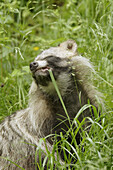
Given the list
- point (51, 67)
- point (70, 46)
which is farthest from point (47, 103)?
point (70, 46)

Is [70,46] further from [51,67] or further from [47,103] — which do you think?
[47,103]

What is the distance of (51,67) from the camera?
Answer: 3.91m

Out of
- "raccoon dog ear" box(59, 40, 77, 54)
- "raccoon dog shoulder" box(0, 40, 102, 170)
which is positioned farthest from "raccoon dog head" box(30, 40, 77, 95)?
"raccoon dog ear" box(59, 40, 77, 54)

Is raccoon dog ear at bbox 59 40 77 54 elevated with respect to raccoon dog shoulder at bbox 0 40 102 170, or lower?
elevated

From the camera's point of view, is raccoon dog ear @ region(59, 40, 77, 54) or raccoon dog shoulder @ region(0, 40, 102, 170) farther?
raccoon dog ear @ region(59, 40, 77, 54)

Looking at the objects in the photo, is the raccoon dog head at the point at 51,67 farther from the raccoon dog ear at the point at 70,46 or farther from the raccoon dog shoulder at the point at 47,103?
the raccoon dog ear at the point at 70,46

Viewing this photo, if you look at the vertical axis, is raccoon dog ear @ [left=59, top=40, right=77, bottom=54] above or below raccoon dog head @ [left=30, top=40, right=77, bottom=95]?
above

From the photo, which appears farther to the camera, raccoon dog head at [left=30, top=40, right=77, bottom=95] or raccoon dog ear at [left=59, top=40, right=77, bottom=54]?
raccoon dog ear at [left=59, top=40, right=77, bottom=54]

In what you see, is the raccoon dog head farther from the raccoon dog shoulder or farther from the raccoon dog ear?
the raccoon dog ear

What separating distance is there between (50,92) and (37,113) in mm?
339

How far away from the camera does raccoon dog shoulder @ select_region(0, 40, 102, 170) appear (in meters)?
→ 3.83

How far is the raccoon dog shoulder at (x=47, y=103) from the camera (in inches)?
151

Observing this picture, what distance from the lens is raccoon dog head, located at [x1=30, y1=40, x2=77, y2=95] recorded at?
12.5ft

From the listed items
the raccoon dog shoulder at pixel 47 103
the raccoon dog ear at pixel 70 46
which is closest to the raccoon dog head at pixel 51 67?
the raccoon dog shoulder at pixel 47 103
